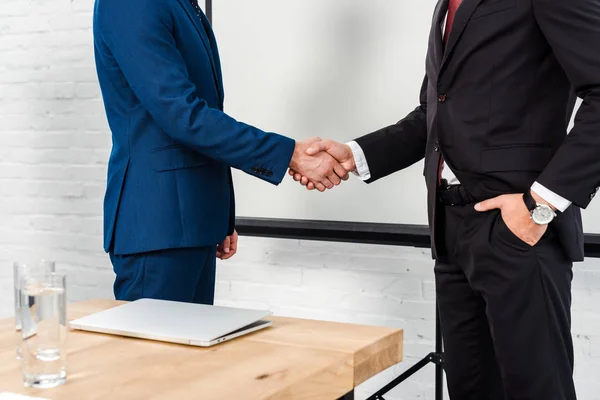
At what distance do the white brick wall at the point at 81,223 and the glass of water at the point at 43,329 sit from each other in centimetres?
164

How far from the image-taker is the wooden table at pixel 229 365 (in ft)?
2.94

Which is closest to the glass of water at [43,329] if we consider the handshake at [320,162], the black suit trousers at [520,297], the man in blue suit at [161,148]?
the man in blue suit at [161,148]

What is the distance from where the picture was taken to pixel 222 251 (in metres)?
2.03

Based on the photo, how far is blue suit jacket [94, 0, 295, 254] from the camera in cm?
167

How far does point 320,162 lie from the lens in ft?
6.82

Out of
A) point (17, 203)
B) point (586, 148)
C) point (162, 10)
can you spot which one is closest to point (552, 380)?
point (586, 148)

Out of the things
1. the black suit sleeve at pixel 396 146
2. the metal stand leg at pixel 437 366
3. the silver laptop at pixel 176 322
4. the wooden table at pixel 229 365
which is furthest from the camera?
the metal stand leg at pixel 437 366

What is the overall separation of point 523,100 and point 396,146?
558mm

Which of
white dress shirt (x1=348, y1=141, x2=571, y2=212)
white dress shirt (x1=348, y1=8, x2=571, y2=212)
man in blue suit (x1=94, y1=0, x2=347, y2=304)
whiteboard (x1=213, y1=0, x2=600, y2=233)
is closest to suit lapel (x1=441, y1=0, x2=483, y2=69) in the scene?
white dress shirt (x1=348, y1=8, x2=571, y2=212)

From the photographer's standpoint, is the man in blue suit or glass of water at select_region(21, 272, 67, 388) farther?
the man in blue suit

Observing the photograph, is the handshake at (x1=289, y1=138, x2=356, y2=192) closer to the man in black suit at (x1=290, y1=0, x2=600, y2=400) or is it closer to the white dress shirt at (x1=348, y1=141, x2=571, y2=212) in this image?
the white dress shirt at (x1=348, y1=141, x2=571, y2=212)

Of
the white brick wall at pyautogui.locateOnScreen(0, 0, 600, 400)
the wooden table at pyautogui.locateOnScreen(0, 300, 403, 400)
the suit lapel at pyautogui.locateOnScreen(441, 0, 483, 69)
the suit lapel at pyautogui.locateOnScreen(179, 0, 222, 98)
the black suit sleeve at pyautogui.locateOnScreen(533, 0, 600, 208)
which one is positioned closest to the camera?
the wooden table at pyautogui.locateOnScreen(0, 300, 403, 400)

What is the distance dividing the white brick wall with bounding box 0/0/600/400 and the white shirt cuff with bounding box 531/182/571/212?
1039 millimetres

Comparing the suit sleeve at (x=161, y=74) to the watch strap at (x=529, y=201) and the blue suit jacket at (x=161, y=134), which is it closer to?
the blue suit jacket at (x=161, y=134)
